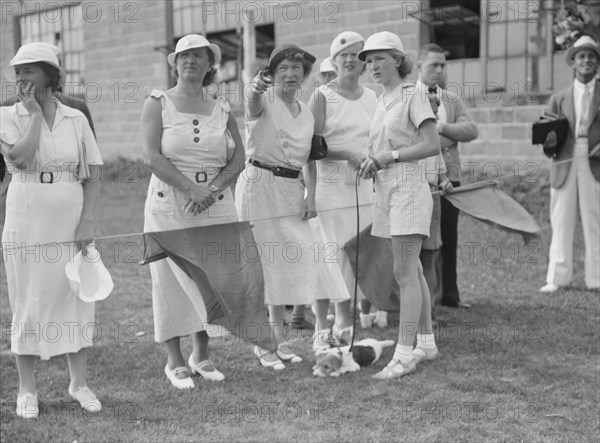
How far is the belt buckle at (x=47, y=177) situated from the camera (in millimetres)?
4230

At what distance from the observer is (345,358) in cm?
495

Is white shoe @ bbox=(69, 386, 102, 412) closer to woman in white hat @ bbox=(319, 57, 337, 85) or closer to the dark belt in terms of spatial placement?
the dark belt

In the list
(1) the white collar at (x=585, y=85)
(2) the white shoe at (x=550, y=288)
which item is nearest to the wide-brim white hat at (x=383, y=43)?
(1) the white collar at (x=585, y=85)

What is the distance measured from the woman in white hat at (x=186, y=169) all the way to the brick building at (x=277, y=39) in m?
2.74

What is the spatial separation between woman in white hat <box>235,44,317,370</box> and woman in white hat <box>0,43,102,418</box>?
3.59ft

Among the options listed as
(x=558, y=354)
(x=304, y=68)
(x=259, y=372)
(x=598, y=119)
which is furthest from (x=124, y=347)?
(x=598, y=119)

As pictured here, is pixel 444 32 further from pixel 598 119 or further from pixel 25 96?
pixel 25 96

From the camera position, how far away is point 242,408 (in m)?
4.37

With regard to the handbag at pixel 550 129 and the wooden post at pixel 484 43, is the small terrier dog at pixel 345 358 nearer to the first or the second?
the handbag at pixel 550 129

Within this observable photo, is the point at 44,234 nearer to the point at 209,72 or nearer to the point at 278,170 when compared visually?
the point at 209,72

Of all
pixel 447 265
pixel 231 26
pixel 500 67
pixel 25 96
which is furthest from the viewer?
pixel 231 26

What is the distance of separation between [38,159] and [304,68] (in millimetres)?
1778

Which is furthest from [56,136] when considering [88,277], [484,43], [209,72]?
[484,43]

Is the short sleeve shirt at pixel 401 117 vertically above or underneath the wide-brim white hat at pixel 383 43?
underneath
